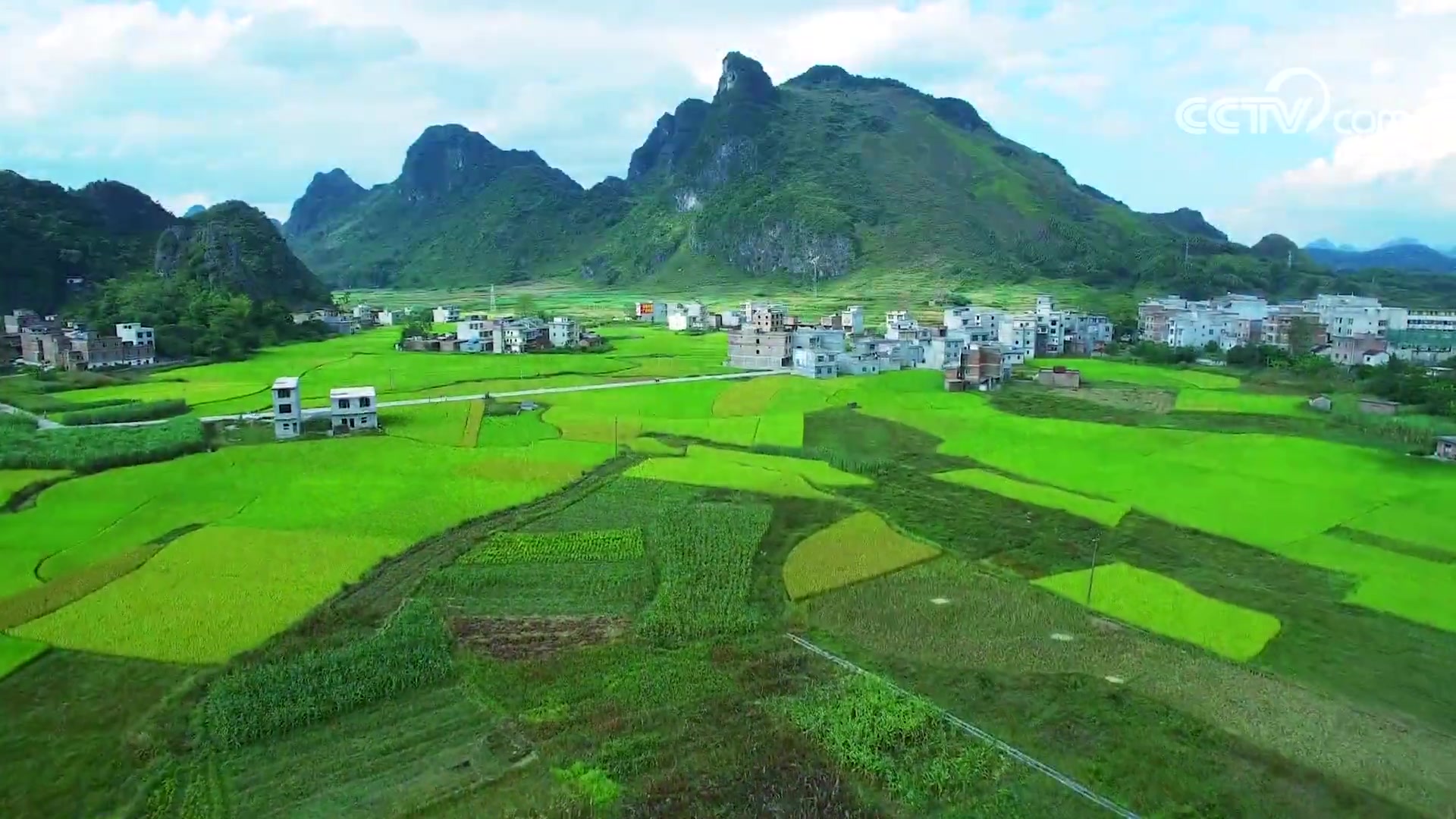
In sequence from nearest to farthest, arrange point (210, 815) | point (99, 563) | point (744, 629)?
point (210, 815) < point (744, 629) < point (99, 563)

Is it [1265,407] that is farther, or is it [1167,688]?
[1265,407]

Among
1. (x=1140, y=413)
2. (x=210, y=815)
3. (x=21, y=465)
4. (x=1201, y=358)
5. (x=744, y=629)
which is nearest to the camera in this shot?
(x=210, y=815)

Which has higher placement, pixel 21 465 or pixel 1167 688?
pixel 21 465

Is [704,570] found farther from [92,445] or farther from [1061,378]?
[1061,378]

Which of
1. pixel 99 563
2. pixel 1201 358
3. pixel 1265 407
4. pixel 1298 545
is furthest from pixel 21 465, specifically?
pixel 1201 358

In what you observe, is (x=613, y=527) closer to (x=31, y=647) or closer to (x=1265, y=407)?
(x=31, y=647)

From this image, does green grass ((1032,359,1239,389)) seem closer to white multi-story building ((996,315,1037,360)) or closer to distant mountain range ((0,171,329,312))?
white multi-story building ((996,315,1037,360))
